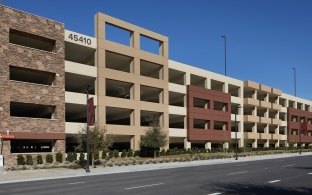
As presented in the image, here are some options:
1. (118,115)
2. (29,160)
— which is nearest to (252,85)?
(118,115)

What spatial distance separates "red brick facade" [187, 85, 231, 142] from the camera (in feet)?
214

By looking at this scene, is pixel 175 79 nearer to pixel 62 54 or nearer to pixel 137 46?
pixel 137 46

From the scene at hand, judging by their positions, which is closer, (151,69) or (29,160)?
(29,160)

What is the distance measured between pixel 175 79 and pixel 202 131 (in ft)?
33.5

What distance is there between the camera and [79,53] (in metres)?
52.2

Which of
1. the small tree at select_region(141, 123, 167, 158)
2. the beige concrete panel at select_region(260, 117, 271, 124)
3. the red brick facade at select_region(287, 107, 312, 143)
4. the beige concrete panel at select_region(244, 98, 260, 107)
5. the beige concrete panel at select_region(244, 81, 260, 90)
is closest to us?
the small tree at select_region(141, 123, 167, 158)

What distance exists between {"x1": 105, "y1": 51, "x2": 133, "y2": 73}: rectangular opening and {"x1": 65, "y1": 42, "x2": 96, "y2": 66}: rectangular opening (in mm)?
2124

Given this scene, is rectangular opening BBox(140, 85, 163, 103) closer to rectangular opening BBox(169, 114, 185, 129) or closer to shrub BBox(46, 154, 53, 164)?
rectangular opening BBox(169, 114, 185, 129)

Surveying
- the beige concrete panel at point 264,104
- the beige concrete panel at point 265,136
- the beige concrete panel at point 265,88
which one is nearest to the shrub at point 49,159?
the beige concrete panel at point 264,104

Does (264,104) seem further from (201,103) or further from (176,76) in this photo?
(176,76)

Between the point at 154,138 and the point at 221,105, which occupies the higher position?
the point at 221,105

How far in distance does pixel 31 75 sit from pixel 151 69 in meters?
21.4

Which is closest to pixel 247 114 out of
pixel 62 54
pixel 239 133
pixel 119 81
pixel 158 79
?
pixel 239 133

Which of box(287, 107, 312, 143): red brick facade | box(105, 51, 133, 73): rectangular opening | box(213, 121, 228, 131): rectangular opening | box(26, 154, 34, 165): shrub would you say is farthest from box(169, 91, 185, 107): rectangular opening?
box(287, 107, 312, 143): red brick facade
